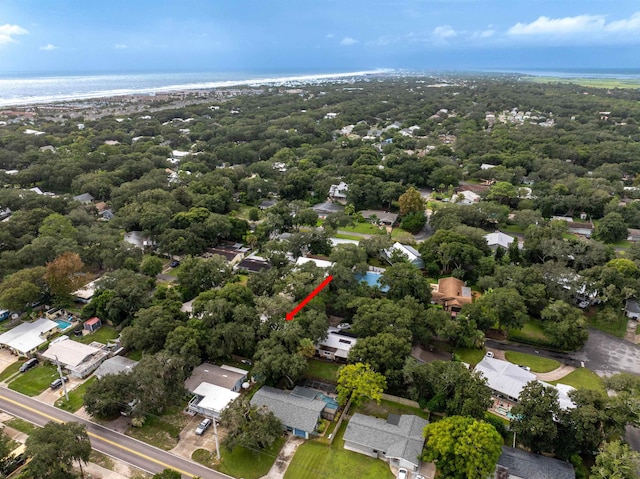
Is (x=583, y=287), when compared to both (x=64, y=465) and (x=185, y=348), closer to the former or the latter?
(x=185, y=348)

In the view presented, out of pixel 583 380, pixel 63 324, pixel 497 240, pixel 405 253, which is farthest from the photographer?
pixel 497 240

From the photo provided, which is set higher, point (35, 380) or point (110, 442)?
point (35, 380)

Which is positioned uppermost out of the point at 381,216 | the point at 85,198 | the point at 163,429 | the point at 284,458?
the point at 85,198

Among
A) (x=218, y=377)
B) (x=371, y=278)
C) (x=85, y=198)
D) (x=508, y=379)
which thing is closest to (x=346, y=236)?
(x=371, y=278)

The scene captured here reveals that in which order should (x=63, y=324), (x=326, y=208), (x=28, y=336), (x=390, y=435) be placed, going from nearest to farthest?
1. (x=390, y=435)
2. (x=28, y=336)
3. (x=63, y=324)
4. (x=326, y=208)

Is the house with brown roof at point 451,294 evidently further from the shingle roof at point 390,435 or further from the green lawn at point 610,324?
the shingle roof at point 390,435

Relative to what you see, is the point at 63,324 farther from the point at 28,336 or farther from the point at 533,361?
the point at 533,361

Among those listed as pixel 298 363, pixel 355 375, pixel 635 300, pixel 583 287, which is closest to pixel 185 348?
pixel 298 363
